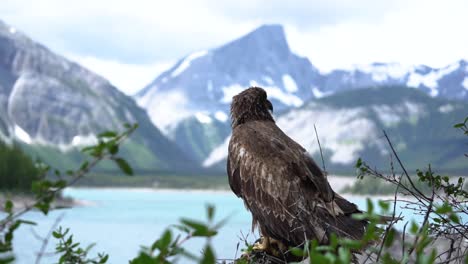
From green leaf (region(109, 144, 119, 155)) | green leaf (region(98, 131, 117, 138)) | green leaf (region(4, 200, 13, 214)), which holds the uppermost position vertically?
green leaf (region(98, 131, 117, 138))

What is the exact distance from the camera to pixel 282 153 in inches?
287

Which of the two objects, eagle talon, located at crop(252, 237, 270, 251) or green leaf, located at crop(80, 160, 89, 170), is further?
eagle talon, located at crop(252, 237, 270, 251)

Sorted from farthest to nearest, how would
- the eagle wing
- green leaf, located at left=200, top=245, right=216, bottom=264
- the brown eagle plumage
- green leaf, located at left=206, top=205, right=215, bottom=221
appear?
the eagle wing < the brown eagle plumage < green leaf, located at left=206, top=205, right=215, bottom=221 < green leaf, located at left=200, top=245, right=216, bottom=264

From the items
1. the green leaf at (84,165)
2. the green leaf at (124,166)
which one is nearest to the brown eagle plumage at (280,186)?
the green leaf at (84,165)

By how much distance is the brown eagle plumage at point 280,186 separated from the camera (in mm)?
6574

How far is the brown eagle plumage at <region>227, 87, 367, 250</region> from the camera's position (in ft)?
21.6

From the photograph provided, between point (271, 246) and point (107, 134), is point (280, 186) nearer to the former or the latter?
point (271, 246)

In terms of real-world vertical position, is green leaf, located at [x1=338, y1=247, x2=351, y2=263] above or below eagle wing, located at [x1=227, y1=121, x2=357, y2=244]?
below

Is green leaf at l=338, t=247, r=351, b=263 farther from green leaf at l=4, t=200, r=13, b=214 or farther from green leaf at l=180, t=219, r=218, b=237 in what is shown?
green leaf at l=4, t=200, r=13, b=214

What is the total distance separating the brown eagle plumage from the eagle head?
0.40 m

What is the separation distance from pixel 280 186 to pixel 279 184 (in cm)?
3

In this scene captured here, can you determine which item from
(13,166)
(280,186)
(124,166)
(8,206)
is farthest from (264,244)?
(13,166)

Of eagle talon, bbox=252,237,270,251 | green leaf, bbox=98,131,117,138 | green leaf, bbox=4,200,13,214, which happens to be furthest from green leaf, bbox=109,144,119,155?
eagle talon, bbox=252,237,270,251

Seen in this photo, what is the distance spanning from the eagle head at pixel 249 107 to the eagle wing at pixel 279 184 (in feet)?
2.21
